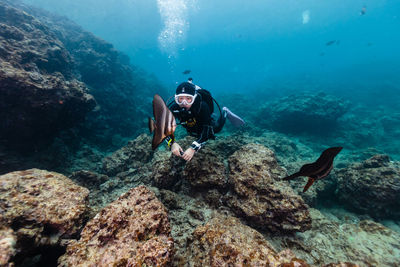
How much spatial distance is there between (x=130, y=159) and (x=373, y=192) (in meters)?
7.04

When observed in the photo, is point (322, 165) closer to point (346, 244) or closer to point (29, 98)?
point (346, 244)

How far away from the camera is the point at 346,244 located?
8.44 ft

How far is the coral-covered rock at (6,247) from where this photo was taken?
1.06 meters

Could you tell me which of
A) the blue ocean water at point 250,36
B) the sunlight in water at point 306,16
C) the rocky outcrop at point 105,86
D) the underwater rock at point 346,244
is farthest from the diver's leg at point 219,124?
the sunlight in water at point 306,16

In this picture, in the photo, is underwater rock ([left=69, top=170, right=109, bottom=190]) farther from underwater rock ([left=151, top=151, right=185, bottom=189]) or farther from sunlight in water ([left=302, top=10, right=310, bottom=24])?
sunlight in water ([left=302, top=10, right=310, bottom=24])

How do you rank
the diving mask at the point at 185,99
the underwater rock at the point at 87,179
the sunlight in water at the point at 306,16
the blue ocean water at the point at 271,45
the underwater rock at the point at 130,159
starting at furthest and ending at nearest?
1. the sunlight in water at the point at 306,16
2. the blue ocean water at the point at 271,45
3. the underwater rock at the point at 130,159
4. the underwater rock at the point at 87,179
5. the diving mask at the point at 185,99

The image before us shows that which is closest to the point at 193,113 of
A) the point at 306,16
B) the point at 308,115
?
the point at 308,115

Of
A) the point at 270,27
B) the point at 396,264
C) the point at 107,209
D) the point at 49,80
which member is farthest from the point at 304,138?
the point at 270,27

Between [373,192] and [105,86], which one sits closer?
[373,192]

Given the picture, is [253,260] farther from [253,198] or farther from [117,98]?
[117,98]

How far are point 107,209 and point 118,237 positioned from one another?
367mm

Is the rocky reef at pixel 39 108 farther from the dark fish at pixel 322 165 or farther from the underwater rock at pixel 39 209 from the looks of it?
the dark fish at pixel 322 165

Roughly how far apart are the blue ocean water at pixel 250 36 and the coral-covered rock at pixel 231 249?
38052 mm

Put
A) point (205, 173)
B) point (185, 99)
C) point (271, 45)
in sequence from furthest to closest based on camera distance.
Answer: point (271, 45)
point (205, 173)
point (185, 99)
